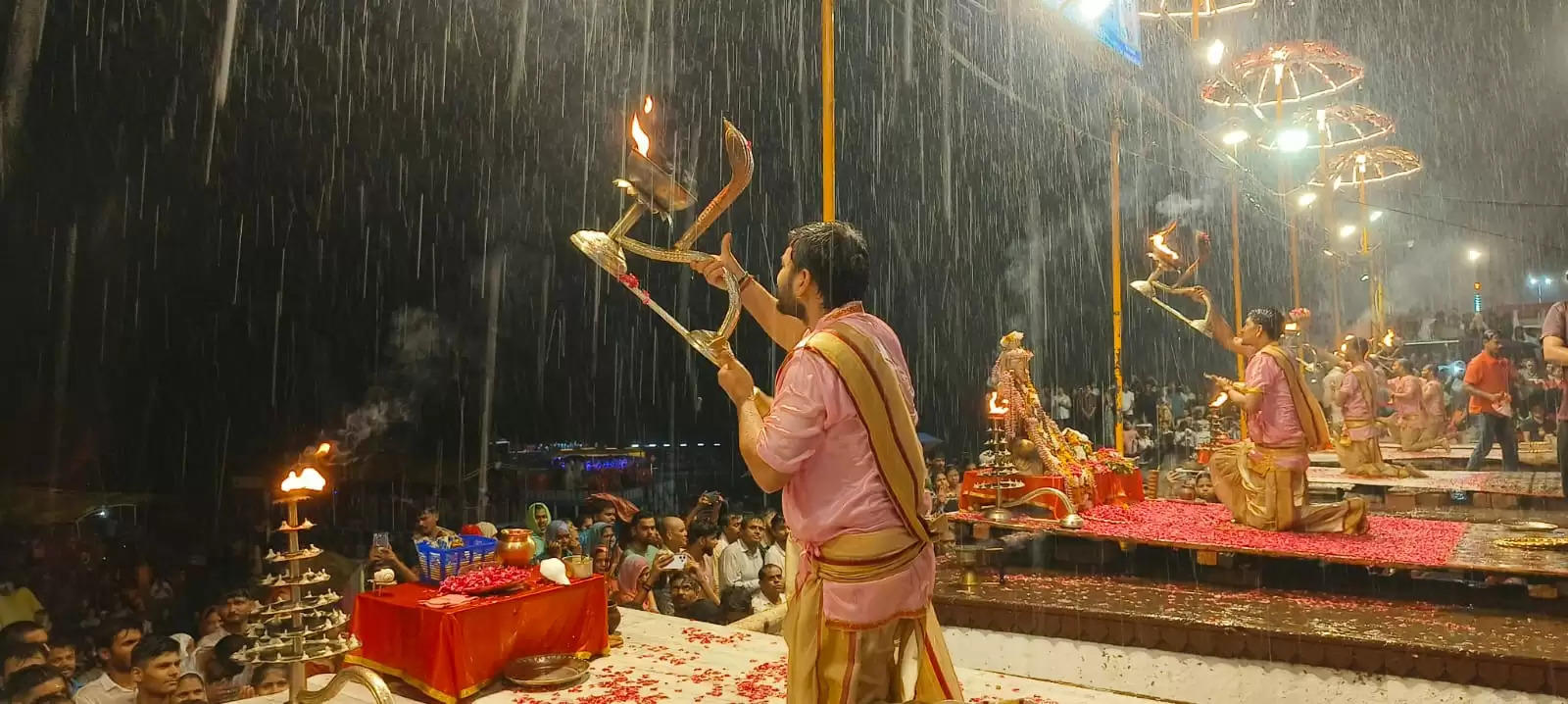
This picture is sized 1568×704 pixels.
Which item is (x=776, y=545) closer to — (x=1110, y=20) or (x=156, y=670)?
(x=156, y=670)

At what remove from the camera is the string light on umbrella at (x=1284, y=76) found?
11.9 meters

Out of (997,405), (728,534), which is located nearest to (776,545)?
(728,534)

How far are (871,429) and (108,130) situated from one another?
18.2 ft

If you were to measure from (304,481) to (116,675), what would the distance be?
1897 mm

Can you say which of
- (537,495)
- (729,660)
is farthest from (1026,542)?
(537,495)

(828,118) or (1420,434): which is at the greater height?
(828,118)

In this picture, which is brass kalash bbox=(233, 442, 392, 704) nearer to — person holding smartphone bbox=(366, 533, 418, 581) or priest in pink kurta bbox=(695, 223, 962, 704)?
priest in pink kurta bbox=(695, 223, 962, 704)

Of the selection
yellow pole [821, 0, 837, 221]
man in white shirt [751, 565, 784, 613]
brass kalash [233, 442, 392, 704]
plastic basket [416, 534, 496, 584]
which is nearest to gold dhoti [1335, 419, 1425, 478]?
man in white shirt [751, 565, 784, 613]

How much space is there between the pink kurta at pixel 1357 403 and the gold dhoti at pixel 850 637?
1004 centimetres

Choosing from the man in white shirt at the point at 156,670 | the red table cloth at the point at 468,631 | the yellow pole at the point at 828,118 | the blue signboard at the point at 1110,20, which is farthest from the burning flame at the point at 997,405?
the man in white shirt at the point at 156,670

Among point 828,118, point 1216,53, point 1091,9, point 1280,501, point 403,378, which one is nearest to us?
point 828,118

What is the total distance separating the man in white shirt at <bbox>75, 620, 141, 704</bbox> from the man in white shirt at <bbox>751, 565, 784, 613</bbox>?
3971 mm

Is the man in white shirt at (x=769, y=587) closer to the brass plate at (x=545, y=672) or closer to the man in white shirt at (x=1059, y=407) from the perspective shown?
the brass plate at (x=545, y=672)

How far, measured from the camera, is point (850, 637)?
2.51 m
